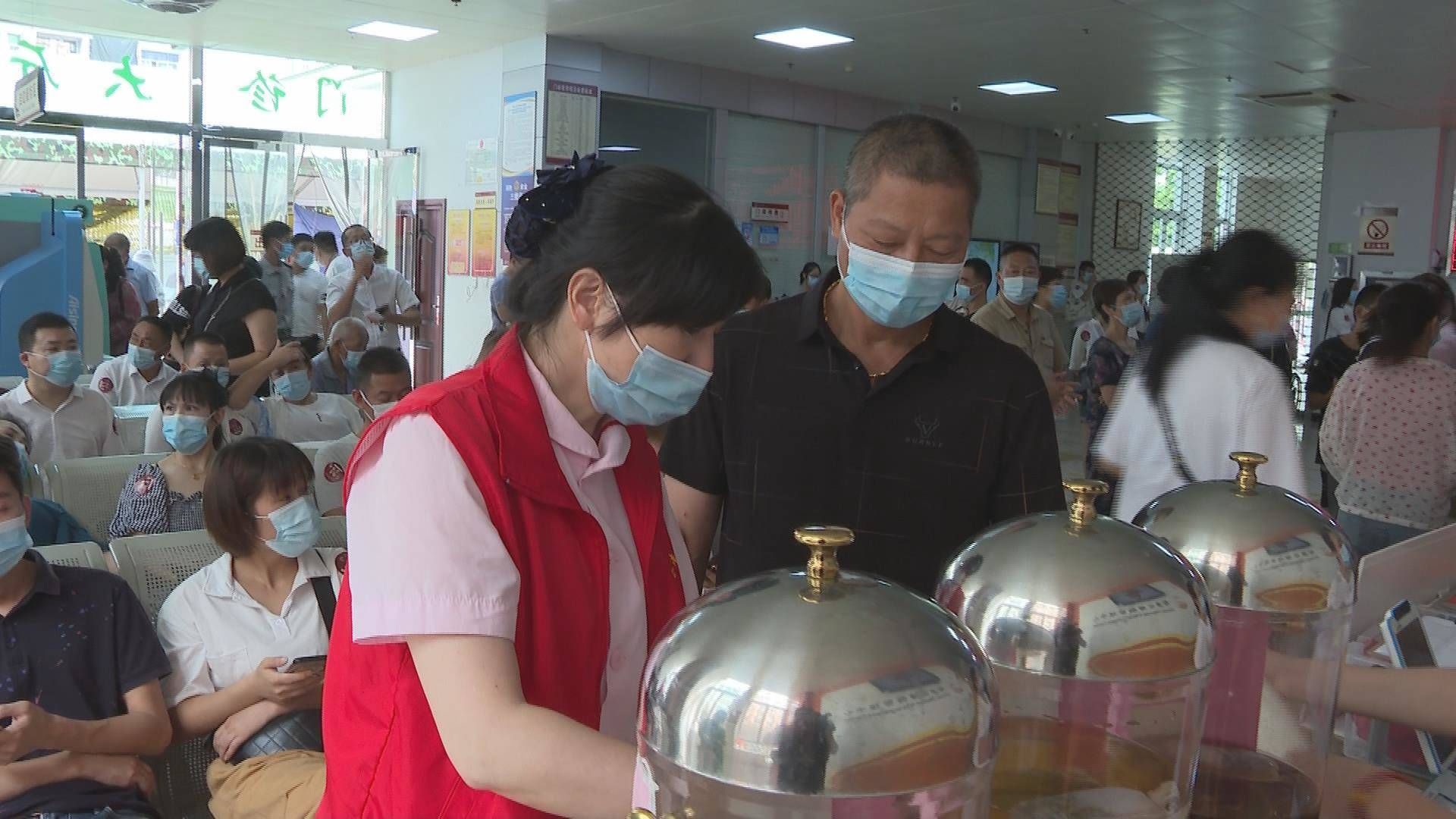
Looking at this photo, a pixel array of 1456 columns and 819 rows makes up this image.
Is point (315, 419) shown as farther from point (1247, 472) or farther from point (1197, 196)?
point (1197, 196)

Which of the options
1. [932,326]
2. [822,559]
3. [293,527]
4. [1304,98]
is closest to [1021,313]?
[293,527]

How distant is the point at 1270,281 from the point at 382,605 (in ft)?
6.85

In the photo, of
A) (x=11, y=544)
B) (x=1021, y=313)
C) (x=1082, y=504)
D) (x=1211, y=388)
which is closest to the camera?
(x=1082, y=504)

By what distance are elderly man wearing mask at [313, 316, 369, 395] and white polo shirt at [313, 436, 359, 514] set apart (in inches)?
76.6

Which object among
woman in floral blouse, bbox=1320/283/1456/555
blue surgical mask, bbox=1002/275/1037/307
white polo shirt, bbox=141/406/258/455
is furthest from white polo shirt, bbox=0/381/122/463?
woman in floral blouse, bbox=1320/283/1456/555

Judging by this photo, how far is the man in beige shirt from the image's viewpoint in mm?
5871

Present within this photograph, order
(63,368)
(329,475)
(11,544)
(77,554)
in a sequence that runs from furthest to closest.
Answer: (63,368) < (329,475) < (77,554) < (11,544)

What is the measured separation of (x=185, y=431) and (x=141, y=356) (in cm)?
196

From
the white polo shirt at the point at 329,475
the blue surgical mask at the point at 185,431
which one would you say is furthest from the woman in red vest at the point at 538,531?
the white polo shirt at the point at 329,475

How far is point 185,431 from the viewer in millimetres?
3816

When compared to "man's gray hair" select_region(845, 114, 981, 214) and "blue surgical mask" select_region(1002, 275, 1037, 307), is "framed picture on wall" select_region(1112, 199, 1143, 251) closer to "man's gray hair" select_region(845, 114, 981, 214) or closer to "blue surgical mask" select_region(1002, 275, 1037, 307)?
"blue surgical mask" select_region(1002, 275, 1037, 307)

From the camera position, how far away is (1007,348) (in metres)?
1.79

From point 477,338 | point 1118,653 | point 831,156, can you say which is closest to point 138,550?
point 1118,653

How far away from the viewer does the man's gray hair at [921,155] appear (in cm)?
161
